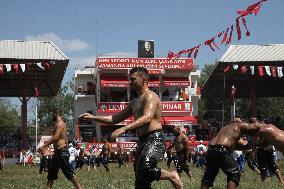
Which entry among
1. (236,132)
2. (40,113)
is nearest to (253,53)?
(236,132)

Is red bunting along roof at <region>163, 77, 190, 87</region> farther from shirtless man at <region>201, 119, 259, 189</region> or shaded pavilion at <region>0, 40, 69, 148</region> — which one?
shirtless man at <region>201, 119, 259, 189</region>

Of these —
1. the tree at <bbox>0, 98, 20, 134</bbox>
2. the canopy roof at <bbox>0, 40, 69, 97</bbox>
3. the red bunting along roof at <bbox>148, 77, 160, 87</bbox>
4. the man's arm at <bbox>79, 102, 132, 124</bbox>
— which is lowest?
the tree at <bbox>0, 98, 20, 134</bbox>

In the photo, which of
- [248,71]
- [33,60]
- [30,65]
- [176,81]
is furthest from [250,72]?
[30,65]

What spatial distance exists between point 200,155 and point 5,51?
14811 millimetres

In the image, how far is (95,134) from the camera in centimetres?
4616

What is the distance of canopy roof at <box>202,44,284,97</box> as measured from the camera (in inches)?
1406

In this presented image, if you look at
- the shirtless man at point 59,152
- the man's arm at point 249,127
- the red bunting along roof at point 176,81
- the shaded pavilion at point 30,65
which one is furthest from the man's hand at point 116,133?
the red bunting along roof at point 176,81

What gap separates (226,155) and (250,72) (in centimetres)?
3147

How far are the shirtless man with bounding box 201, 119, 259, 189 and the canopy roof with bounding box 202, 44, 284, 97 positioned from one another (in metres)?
23.8

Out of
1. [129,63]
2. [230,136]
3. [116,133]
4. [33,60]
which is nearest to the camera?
[116,133]

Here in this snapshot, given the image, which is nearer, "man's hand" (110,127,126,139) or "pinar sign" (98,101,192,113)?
"man's hand" (110,127,126,139)

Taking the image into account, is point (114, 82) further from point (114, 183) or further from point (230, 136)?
point (230, 136)

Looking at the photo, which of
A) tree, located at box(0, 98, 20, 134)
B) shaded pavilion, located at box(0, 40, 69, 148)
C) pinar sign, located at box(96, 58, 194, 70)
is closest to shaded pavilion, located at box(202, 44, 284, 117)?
pinar sign, located at box(96, 58, 194, 70)

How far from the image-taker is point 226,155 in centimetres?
843
